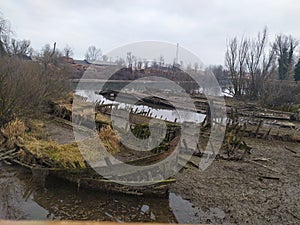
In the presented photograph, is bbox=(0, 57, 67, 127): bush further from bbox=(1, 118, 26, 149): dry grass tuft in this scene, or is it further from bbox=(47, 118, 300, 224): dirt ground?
bbox=(47, 118, 300, 224): dirt ground

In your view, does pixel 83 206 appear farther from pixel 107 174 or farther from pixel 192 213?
pixel 192 213

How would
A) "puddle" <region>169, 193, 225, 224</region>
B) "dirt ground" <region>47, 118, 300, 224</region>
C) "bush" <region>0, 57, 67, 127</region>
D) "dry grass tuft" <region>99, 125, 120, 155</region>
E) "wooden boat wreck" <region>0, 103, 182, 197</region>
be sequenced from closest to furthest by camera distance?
"puddle" <region>169, 193, 225, 224</region>
"dirt ground" <region>47, 118, 300, 224</region>
"wooden boat wreck" <region>0, 103, 182, 197</region>
"dry grass tuft" <region>99, 125, 120, 155</region>
"bush" <region>0, 57, 67, 127</region>

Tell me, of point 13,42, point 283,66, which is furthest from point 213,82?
point 13,42

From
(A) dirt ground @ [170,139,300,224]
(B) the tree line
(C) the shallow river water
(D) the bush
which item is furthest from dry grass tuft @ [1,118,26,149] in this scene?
(B) the tree line

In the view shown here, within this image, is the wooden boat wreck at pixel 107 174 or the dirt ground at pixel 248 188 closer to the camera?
the dirt ground at pixel 248 188

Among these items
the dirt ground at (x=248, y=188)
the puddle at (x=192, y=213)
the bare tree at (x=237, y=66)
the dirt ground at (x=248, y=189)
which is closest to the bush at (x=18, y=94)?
the dirt ground at (x=248, y=188)

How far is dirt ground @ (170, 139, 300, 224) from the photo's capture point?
22.9ft

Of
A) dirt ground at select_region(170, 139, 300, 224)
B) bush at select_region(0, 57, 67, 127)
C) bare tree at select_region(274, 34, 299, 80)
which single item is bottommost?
dirt ground at select_region(170, 139, 300, 224)

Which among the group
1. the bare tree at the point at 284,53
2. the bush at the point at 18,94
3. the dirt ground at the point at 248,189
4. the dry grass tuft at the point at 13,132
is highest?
the bare tree at the point at 284,53

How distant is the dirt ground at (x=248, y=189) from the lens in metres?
6.99

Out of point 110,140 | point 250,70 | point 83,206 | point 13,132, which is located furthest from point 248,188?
point 250,70

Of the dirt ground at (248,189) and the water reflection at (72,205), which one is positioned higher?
the dirt ground at (248,189)

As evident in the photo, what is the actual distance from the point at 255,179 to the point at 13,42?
35630mm

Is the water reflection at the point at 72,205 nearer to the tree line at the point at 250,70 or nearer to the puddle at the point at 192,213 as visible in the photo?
the puddle at the point at 192,213
